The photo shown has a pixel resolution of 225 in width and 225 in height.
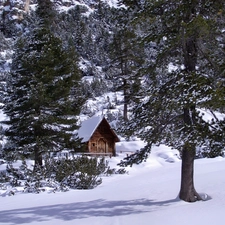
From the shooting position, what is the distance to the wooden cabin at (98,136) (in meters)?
30.0

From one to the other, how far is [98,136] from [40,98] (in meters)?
13.6

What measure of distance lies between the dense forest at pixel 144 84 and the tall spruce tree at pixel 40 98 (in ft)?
0.19

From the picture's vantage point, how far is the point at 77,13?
73.2 metres

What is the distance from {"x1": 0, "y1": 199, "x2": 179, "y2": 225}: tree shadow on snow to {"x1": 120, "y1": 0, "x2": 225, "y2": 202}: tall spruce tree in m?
1.24

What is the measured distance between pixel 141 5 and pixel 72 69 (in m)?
12.8

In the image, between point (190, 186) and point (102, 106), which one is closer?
point (190, 186)

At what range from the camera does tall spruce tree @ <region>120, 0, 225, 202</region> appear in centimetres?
723

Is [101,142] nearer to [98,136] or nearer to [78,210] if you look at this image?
[98,136]

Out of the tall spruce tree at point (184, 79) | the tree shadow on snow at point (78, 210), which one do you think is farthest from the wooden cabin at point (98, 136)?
the tall spruce tree at point (184, 79)

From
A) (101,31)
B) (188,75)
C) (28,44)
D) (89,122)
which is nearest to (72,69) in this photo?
(28,44)

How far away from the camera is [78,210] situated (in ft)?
29.9

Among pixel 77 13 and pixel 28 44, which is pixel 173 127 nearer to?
pixel 28 44

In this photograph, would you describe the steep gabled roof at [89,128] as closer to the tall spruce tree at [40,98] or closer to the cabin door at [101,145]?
the cabin door at [101,145]

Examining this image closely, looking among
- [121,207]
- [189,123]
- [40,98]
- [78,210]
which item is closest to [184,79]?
[189,123]
